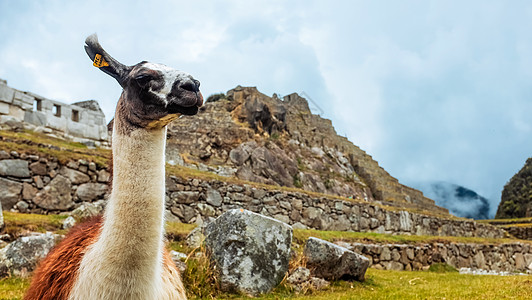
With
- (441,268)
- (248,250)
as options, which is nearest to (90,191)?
(248,250)

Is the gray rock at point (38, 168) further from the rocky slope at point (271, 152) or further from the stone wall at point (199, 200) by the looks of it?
the rocky slope at point (271, 152)

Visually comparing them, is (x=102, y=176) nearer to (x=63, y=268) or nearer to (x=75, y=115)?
(x=63, y=268)

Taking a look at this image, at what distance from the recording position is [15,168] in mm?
7477

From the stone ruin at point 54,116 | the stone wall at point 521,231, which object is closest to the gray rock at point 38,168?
the stone ruin at point 54,116

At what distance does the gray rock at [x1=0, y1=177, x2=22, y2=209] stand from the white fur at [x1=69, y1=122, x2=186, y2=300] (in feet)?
20.9

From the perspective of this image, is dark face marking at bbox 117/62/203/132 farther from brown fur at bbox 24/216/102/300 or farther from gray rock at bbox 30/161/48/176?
gray rock at bbox 30/161/48/176

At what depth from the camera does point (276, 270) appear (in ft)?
16.5

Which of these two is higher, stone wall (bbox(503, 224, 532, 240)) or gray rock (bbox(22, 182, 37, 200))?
gray rock (bbox(22, 182, 37, 200))

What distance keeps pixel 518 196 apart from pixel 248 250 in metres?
32.2

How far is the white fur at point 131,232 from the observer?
1.78 m

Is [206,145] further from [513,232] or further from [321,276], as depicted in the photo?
[513,232]

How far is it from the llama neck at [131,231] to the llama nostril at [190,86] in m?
0.31

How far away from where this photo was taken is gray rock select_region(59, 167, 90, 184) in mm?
8039

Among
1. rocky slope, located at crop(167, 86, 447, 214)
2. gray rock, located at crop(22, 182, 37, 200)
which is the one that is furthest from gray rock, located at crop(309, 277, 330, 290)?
rocky slope, located at crop(167, 86, 447, 214)
